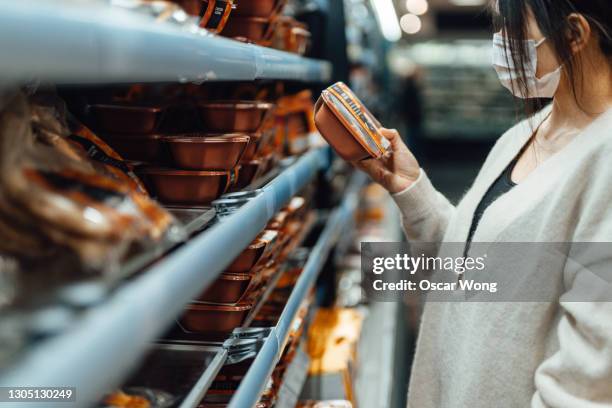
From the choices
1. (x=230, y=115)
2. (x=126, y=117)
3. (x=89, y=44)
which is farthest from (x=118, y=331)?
(x=230, y=115)

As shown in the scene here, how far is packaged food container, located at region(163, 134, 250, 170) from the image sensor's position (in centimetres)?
138

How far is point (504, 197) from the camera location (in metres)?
1.50

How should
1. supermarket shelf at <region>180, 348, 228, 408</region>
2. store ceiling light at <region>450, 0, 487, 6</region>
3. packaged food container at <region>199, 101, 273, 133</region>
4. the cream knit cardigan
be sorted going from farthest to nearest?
store ceiling light at <region>450, 0, 487, 6</region>, packaged food container at <region>199, 101, 273, 133</region>, the cream knit cardigan, supermarket shelf at <region>180, 348, 228, 408</region>

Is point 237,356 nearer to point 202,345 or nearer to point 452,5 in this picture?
point 202,345

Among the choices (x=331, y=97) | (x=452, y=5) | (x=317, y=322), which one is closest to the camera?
(x=331, y=97)

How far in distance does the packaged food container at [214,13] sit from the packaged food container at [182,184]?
329 mm

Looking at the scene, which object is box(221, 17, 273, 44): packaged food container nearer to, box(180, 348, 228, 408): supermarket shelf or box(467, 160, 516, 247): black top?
box(467, 160, 516, 247): black top

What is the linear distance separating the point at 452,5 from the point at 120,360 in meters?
12.5

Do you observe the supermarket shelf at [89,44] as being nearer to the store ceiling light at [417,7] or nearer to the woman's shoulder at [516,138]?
the woman's shoulder at [516,138]

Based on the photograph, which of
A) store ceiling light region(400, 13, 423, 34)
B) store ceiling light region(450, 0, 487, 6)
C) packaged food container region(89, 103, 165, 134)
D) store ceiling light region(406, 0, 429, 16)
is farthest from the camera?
store ceiling light region(400, 13, 423, 34)

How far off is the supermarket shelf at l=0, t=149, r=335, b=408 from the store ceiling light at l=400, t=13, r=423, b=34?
40.5 feet

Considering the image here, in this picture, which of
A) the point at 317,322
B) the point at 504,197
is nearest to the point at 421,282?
the point at 504,197

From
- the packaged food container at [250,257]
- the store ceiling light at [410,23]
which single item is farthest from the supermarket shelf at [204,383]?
the store ceiling light at [410,23]

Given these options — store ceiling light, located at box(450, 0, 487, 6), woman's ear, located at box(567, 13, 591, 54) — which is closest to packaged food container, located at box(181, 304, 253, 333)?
woman's ear, located at box(567, 13, 591, 54)
